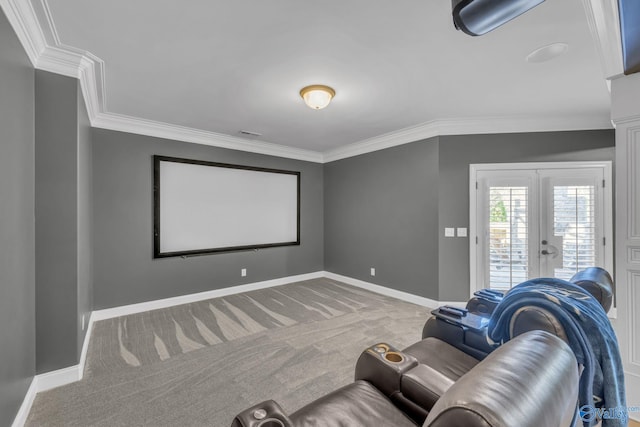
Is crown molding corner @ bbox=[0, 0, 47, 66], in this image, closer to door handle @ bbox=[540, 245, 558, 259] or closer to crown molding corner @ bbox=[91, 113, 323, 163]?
crown molding corner @ bbox=[91, 113, 323, 163]

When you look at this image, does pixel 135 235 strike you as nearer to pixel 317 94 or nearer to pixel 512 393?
pixel 317 94

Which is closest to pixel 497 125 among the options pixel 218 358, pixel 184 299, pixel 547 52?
pixel 547 52

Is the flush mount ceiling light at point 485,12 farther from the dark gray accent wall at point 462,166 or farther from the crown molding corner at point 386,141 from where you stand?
the dark gray accent wall at point 462,166

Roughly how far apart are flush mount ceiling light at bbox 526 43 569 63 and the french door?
68.5 inches

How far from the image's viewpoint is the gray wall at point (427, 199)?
3.78m

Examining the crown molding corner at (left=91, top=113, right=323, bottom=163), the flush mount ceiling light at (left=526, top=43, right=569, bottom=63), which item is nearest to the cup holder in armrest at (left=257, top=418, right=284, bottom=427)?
the flush mount ceiling light at (left=526, top=43, right=569, bottom=63)

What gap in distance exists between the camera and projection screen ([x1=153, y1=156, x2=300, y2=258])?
410cm

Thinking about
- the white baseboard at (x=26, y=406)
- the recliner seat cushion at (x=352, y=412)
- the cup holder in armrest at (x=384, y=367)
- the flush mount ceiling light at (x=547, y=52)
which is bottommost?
the white baseboard at (x=26, y=406)

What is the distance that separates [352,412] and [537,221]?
381cm

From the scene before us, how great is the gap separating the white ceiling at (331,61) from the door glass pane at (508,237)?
1064 millimetres

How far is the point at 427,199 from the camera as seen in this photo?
418 centimetres

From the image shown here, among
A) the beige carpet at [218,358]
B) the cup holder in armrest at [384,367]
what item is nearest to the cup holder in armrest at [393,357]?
the cup holder in armrest at [384,367]

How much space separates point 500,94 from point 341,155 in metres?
2.92

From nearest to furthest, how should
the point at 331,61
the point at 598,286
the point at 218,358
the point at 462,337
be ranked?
the point at 598,286
the point at 462,337
the point at 331,61
the point at 218,358
